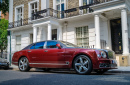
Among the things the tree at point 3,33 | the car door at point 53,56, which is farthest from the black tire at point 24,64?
the tree at point 3,33

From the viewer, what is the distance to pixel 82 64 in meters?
6.41

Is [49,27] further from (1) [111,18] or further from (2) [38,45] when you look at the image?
(2) [38,45]

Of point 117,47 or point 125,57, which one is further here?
point 117,47

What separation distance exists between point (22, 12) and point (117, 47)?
43.7ft

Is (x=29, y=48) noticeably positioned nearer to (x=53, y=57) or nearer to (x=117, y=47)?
(x=53, y=57)

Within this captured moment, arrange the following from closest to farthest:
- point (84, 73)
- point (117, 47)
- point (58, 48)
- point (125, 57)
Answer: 1. point (84, 73)
2. point (58, 48)
3. point (125, 57)
4. point (117, 47)

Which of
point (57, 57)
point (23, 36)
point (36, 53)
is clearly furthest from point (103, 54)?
point (23, 36)

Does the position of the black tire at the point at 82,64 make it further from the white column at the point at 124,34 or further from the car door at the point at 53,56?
the white column at the point at 124,34

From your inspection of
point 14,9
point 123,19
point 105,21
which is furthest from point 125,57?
point 14,9

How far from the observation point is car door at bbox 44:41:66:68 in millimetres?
7024

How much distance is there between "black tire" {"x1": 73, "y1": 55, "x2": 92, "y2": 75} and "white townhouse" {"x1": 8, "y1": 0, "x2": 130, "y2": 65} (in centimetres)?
598

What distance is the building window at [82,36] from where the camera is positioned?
52.4 ft

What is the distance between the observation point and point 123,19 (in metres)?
11.7

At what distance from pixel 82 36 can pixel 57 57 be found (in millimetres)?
9495
